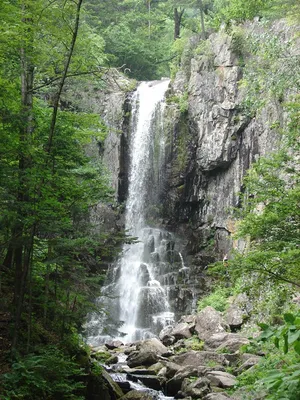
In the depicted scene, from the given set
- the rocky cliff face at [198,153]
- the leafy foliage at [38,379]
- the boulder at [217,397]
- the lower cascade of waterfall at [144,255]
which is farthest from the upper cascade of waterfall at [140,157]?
the leafy foliage at [38,379]

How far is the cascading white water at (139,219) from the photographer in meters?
19.2

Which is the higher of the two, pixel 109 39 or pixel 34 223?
pixel 109 39

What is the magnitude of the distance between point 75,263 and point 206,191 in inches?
593

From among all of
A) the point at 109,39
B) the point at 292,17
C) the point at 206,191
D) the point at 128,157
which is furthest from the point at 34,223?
the point at 109,39

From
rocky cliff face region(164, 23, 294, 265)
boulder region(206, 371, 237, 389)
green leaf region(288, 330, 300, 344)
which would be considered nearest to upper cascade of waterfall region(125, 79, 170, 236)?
rocky cliff face region(164, 23, 294, 265)

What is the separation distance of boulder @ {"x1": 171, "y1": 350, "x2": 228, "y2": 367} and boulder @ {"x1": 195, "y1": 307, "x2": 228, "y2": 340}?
2.38 metres

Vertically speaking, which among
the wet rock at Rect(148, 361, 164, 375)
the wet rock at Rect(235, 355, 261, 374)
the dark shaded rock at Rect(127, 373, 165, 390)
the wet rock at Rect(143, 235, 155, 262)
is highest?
the wet rock at Rect(143, 235, 155, 262)

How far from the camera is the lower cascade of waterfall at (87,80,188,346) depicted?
18469 mm

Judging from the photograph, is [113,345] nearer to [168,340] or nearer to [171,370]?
[168,340]

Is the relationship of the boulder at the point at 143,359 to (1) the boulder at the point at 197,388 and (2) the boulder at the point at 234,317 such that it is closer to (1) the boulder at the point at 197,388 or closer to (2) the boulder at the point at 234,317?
(1) the boulder at the point at 197,388

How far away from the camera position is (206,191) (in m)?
22.0

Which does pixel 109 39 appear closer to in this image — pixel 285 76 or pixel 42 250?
pixel 285 76

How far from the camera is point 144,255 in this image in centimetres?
2162

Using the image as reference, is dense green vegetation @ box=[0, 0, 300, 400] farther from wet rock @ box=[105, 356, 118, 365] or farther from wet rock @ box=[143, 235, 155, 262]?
wet rock @ box=[143, 235, 155, 262]
